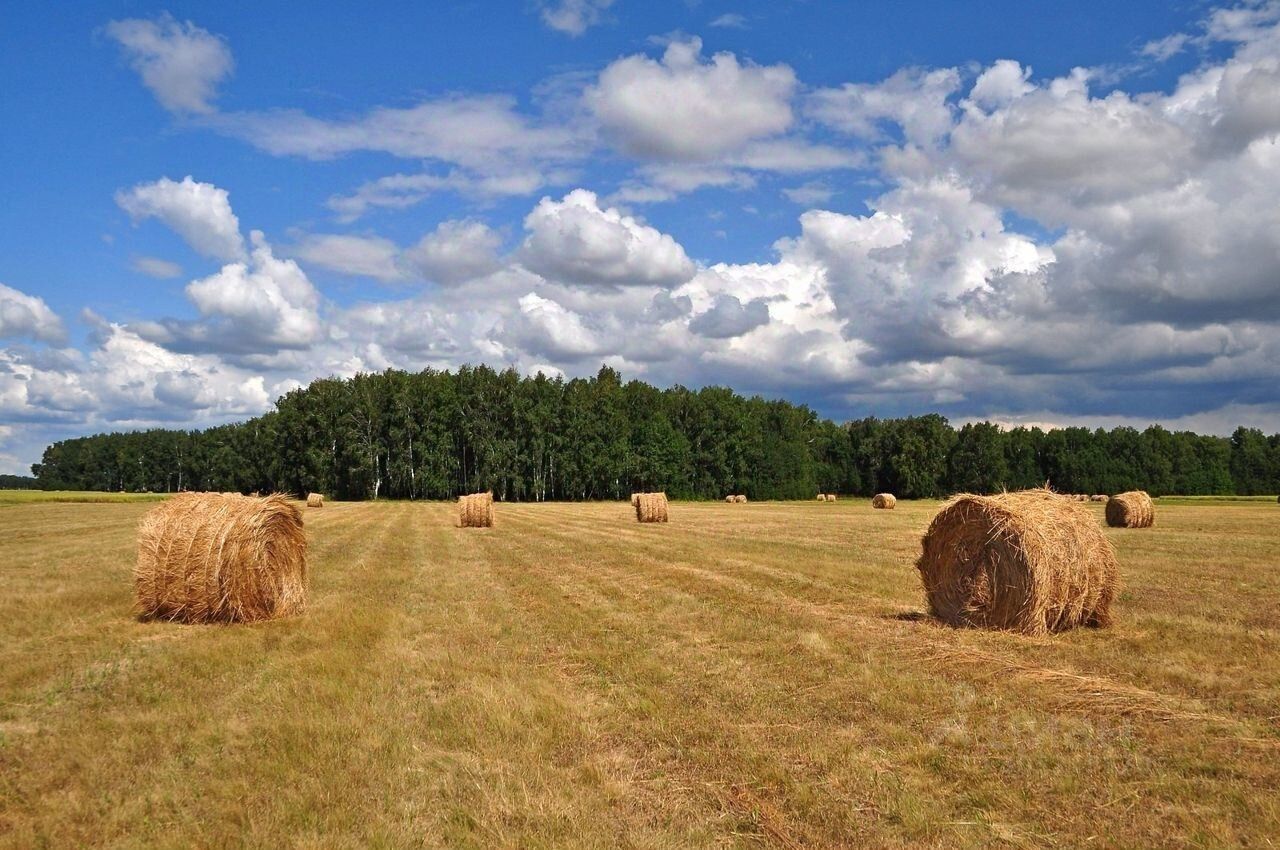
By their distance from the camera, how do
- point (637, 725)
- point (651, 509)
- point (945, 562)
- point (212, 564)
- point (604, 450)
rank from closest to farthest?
point (637, 725) → point (212, 564) → point (945, 562) → point (651, 509) → point (604, 450)

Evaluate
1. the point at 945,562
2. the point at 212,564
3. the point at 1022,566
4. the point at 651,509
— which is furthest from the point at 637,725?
the point at 651,509

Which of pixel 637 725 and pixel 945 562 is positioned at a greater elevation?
pixel 945 562

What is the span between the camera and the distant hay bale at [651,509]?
129 feet

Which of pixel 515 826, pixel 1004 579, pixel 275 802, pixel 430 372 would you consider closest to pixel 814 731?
pixel 515 826

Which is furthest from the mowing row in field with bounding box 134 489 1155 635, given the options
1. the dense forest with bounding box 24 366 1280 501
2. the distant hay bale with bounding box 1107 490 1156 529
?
the dense forest with bounding box 24 366 1280 501

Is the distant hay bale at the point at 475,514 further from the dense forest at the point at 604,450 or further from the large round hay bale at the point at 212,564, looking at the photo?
the dense forest at the point at 604,450

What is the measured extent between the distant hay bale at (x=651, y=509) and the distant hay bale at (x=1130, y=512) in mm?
17773

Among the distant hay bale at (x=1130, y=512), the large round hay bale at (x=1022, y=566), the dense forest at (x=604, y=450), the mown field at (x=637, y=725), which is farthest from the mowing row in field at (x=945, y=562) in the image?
the dense forest at (x=604, y=450)

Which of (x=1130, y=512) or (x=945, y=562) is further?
A: (x=1130, y=512)

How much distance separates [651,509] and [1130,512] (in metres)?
18.9

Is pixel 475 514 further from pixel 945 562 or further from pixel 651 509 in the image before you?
pixel 945 562

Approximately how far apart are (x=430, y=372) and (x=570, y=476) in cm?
1920

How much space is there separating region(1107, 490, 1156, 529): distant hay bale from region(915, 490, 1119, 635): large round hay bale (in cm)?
2417

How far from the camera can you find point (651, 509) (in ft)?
129
